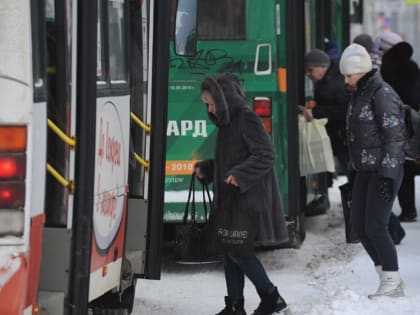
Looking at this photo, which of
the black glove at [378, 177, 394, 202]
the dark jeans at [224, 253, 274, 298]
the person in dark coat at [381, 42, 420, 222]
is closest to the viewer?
the dark jeans at [224, 253, 274, 298]

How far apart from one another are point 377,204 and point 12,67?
375cm

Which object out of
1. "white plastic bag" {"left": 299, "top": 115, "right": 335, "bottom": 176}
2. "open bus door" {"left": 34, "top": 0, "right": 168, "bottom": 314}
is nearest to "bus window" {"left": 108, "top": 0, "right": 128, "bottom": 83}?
"open bus door" {"left": 34, "top": 0, "right": 168, "bottom": 314}

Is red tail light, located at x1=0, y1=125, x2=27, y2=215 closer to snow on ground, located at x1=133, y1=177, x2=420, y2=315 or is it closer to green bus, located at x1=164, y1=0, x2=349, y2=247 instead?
snow on ground, located at x1=133, y1=177, x2=420, y2=315

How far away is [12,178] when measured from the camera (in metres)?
5.01

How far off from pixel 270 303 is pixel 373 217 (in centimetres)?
91

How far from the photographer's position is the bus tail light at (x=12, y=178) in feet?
16.4

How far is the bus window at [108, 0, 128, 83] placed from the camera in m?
6.79

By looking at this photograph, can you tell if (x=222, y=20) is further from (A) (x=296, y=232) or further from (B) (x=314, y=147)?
(A) (x=296, y=232)

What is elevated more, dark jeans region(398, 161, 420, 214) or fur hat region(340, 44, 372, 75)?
fur hat region(340, 44, 372, 75)

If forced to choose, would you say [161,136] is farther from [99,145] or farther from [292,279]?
[292,279]

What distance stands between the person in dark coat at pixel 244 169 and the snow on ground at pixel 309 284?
54cm

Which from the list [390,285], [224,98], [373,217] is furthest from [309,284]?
[224,98]

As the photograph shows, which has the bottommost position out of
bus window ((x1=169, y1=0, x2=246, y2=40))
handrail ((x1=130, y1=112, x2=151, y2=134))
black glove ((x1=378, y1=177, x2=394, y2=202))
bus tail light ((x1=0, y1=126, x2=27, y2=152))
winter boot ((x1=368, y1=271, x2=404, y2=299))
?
winter boot ((x1=368, y1=271, x2=404, y2=299))

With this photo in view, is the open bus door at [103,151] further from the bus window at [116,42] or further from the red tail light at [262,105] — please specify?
the red tail light at [262,105]
